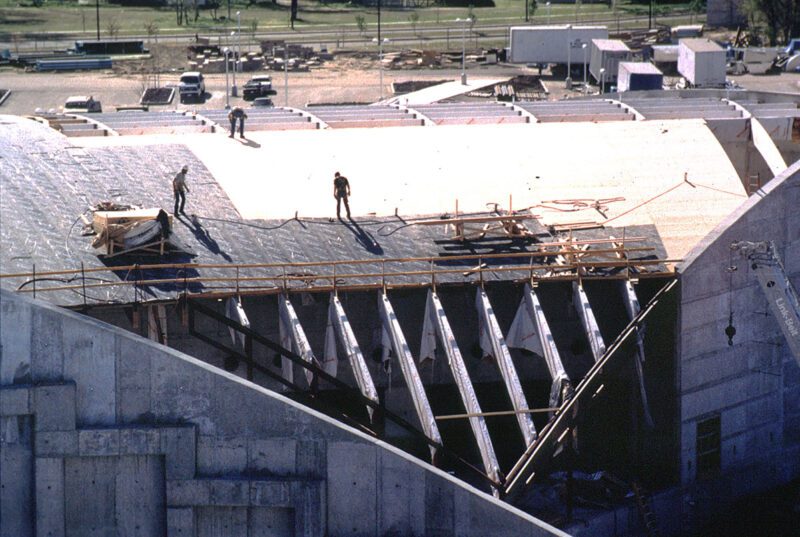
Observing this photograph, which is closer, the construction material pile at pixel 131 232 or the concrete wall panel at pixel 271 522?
the concrete wall panel at pixel 271 522

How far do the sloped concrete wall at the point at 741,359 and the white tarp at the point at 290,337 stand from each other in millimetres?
9896

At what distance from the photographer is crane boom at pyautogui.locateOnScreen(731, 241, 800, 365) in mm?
41219

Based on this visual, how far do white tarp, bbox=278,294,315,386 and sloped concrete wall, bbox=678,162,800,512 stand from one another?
9.90m

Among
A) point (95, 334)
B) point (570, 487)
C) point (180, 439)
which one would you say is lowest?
point (570, 487)

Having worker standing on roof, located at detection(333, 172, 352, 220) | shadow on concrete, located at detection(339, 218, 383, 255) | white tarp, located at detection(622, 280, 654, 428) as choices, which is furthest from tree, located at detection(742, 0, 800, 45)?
white tarp, located at detection(622, 280, 654, 428)

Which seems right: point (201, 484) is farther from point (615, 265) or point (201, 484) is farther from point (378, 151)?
point (378, 151)

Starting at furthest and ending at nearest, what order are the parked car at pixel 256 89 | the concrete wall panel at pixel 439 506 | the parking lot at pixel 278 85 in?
the parked car at pixel 256 89, the parking lot at pixel 278 85, the concrete wall panel at pixel 439 506

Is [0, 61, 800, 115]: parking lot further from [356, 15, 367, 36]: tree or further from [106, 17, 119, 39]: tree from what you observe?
[106, 17, 119, 39]: tree

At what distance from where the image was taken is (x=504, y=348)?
3956 centimetres

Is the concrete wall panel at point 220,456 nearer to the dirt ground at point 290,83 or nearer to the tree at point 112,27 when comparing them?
the dirt ground at point 290,83

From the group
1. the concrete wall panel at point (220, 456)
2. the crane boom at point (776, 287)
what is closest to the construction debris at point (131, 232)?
the concrete wall panel at point (220, 456)

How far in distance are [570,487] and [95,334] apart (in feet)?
42.2

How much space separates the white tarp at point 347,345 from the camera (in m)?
38.4

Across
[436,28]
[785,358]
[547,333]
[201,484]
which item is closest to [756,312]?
[785,358]
